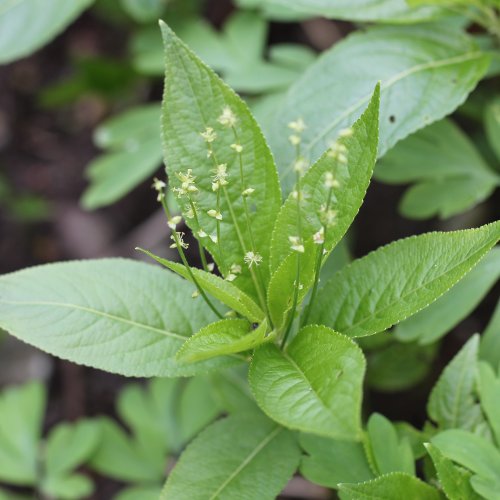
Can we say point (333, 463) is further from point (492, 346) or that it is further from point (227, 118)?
point (227, 118)

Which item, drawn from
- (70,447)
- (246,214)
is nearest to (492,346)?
(246,214)

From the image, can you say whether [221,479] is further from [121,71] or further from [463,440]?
[121,71]

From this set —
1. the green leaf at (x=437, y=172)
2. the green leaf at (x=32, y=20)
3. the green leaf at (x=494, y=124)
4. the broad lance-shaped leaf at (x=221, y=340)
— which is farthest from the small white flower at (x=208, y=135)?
the green leaf at (x=32, y=20)

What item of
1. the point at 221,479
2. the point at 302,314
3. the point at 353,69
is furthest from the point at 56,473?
the point at 353,69

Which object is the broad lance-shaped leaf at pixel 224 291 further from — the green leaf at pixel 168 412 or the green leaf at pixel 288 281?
the green leaf at pixel 168 412

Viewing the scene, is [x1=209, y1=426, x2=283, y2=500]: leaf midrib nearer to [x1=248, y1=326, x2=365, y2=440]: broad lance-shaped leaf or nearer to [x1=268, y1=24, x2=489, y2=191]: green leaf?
[x1=248, y1=326, x2=365, y2=440]: broad lance-shaped leaf
